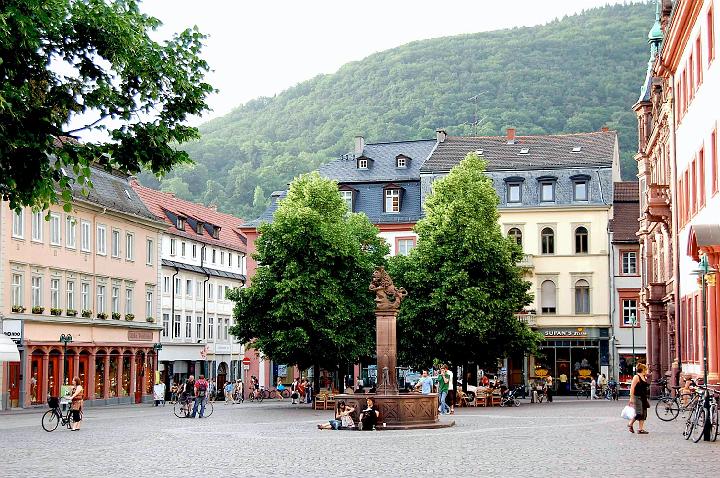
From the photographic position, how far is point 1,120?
1720 centimetres

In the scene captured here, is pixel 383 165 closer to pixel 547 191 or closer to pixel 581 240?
pixel 547 191

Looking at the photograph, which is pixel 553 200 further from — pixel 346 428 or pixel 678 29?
pixel 346 428

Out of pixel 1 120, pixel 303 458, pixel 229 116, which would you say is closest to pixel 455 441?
pixel 303 458

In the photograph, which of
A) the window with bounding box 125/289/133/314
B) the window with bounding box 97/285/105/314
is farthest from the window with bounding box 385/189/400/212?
the window with bounding box 97/285/105/314

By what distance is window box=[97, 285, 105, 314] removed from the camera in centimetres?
6762

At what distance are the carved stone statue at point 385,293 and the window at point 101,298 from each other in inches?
1311

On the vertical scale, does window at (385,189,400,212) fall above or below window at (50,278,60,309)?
above

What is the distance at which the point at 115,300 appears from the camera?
69.9 meters

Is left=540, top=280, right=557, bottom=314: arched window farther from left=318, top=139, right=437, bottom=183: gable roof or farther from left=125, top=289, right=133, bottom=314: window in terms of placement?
left=125, top=289, right=133, bottom=314: window

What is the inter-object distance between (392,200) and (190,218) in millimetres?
16033

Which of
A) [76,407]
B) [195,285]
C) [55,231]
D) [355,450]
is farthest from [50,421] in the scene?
[195,285]

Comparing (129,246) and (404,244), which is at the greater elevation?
(404,244)

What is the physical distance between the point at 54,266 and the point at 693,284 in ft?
111

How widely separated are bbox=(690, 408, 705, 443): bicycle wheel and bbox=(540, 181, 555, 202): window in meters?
51.5
